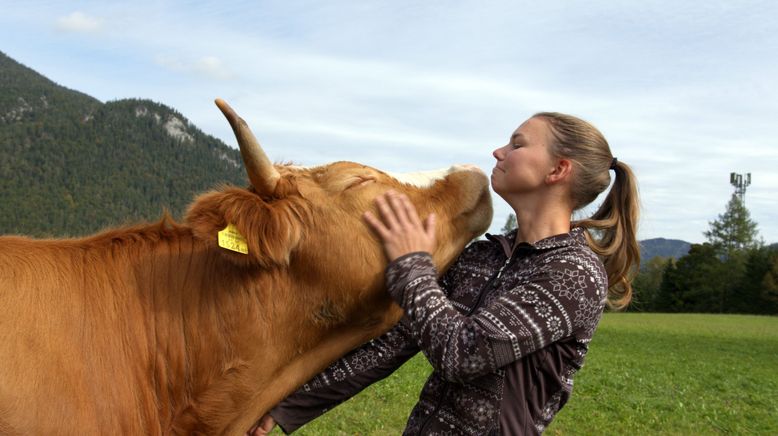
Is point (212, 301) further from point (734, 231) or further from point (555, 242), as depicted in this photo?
point (734, 231)

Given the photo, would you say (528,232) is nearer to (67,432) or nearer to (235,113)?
(235,113)

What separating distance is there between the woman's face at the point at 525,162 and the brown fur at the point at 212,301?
0.81 ft

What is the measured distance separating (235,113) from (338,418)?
8444 mm

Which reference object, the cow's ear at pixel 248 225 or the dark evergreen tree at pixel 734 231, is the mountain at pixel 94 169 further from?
the cow's ear at pixel 248 225

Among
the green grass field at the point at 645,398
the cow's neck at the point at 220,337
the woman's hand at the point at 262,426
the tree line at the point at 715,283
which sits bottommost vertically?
the tree line at the point at 715,283

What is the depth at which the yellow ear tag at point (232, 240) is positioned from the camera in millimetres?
2867

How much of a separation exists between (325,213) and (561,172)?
1111 mm

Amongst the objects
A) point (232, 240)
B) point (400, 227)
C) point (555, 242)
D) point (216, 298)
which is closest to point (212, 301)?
point (216, 298)

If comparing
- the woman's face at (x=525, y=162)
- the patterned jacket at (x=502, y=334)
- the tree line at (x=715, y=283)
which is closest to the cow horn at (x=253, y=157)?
the patterned jacket at (x=502, y=334)

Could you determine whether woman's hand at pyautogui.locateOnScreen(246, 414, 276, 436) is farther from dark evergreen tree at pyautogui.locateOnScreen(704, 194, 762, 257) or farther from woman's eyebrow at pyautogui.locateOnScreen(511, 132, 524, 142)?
dark evergreen tree at pyautogui.locateOnScreen(704, 194, 762, 257)

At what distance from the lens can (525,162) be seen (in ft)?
10.6

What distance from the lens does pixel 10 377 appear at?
8.46 ft

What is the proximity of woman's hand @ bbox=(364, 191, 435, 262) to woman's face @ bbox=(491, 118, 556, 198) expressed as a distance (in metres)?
0.40

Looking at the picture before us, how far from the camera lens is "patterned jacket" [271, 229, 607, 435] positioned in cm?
274
